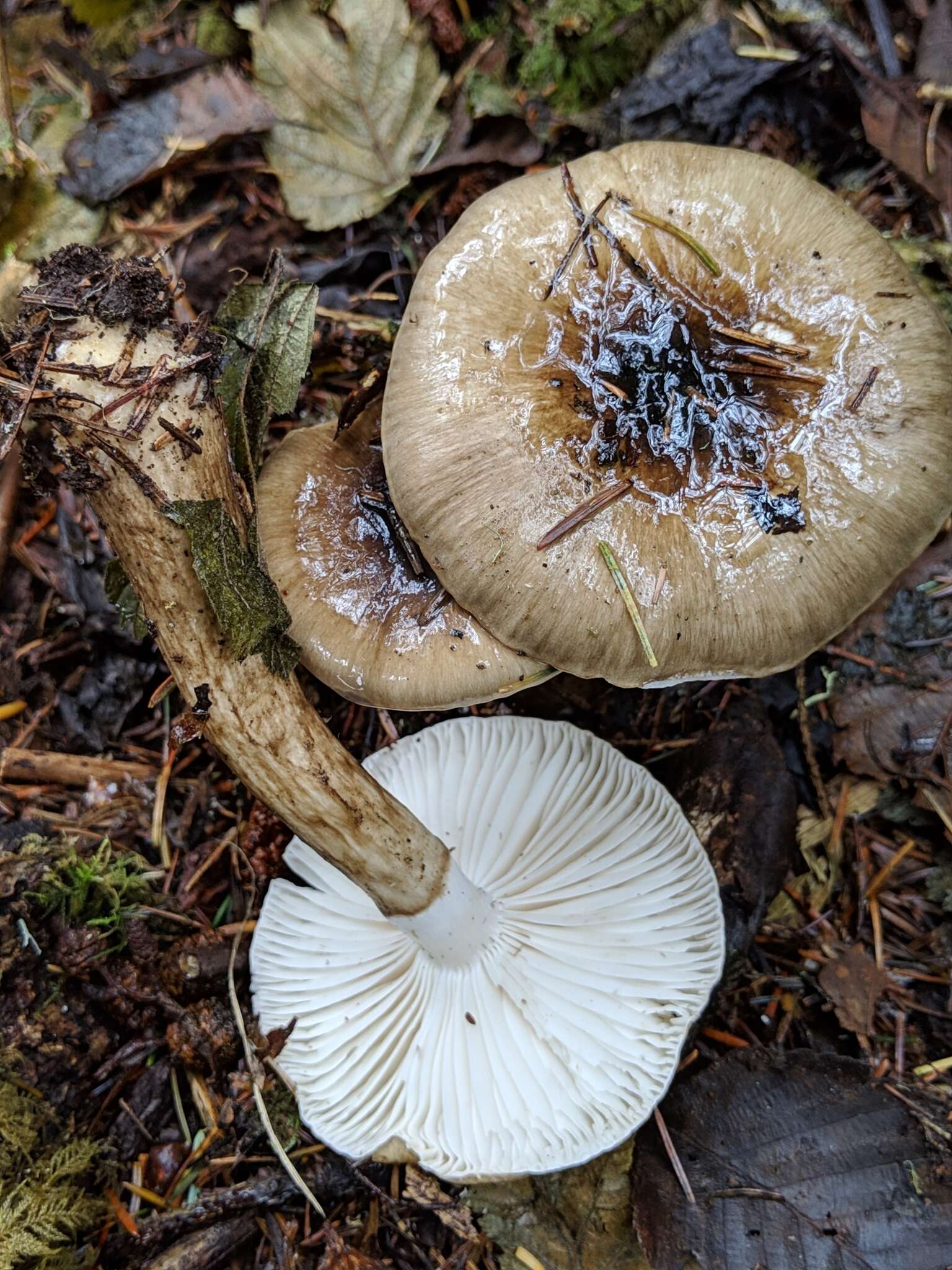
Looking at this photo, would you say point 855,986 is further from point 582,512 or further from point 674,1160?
point 582,512

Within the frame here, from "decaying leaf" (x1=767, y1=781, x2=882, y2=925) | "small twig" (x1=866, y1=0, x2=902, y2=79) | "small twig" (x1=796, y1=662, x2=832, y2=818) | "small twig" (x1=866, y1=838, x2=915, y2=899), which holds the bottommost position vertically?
"small twig" (x1=866, y1=838, x2=915, y2=899)

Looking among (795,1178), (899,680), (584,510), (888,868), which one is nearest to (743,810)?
(888,868)

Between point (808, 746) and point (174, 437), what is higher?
point (174, 437)

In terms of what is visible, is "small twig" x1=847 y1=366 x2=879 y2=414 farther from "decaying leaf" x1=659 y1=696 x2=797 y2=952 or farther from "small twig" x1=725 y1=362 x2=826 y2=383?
"decaying leaf" x1=659 y1=696 x2=797 y2=952

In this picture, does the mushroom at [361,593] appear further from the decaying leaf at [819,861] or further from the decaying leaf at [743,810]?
the decaying leaf at [819,861]

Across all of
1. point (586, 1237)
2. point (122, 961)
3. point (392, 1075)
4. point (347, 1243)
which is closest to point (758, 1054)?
point (586, 1237)

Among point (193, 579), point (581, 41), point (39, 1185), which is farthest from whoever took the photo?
point (581, 41)

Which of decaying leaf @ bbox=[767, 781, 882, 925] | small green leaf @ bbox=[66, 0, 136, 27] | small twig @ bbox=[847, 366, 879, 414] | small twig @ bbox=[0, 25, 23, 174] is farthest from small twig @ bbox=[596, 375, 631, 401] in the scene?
small green leaf @ bbox=[66, 0, 136, 27]

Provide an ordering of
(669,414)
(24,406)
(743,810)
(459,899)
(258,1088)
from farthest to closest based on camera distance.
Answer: (743,810)
(258,1088)
(459,899)
(669,414)
(24,406)
